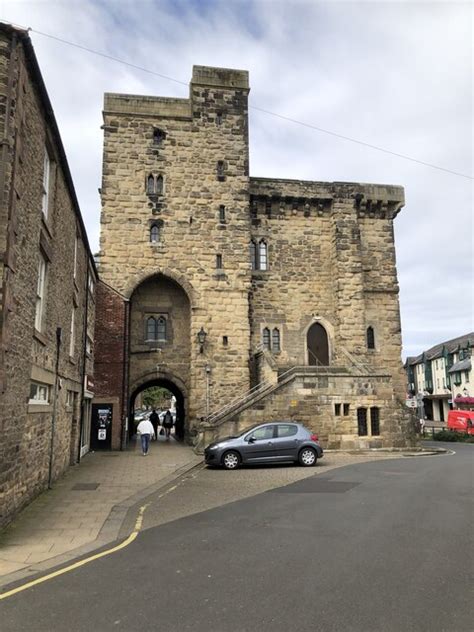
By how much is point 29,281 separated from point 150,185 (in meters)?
16.2

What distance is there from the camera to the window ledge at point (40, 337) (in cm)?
945

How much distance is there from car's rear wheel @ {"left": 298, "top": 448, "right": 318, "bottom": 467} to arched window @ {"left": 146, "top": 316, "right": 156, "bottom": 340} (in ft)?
36.0

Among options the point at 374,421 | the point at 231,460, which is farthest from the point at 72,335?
the point at 374,421

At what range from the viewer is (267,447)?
15297mm

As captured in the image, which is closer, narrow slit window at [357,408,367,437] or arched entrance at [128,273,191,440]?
narrow slit window at [357,408,367,437]

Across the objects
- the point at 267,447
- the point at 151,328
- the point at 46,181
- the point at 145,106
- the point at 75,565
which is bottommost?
the point at 75,565

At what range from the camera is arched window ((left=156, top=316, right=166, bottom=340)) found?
24.3 meters

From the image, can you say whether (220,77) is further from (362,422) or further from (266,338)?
(362,422)

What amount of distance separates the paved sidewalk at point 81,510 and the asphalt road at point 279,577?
0.82m

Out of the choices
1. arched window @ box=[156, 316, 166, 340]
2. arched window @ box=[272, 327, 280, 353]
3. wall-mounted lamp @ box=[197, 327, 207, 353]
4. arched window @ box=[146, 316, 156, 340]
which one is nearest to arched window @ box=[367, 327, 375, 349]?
arched window @ box=[272, 327, 280, 353]

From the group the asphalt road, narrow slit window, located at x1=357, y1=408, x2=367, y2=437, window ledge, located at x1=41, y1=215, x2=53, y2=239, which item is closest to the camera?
the asphalt road

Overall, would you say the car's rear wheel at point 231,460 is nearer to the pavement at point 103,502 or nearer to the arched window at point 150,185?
the pavement at point 103,502

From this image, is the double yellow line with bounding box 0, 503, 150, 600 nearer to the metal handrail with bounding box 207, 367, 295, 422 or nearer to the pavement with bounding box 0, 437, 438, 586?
the pavement with bounding box 0, 437, 438, 586

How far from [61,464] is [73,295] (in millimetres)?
4658
